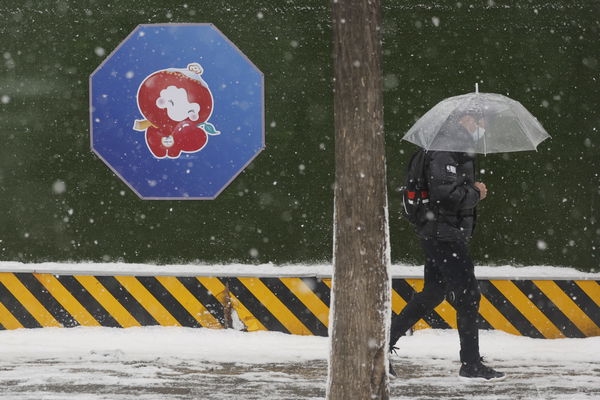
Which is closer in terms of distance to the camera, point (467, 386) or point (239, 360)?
point (467, 386)

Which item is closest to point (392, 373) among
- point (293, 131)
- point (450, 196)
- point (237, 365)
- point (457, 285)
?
point (457, 285)

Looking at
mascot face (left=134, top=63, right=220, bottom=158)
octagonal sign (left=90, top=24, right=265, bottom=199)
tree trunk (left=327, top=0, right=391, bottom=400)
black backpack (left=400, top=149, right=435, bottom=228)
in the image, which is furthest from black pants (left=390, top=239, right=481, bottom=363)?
mascot face (left=134, top=63, right=220, bottom=158)

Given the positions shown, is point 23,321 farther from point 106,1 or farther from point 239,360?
point 106,1

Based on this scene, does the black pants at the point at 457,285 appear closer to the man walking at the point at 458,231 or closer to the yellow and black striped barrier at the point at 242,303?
the man walking at the point at 458,231

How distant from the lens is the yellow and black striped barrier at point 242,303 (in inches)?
355

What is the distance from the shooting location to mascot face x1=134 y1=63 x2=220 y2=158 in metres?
9.34

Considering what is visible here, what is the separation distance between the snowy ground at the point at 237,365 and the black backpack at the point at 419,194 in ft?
4.22

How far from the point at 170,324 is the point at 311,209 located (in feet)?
5.69

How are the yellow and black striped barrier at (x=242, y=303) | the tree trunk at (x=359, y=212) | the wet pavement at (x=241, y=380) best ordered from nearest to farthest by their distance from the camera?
the tree trunk at (x=359, y=212), the wet pavement at (x=241, y=380), the yellow and black striped barrier at (x=242, y=303)

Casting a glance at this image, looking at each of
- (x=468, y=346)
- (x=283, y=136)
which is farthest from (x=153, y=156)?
(x=468, y=346)

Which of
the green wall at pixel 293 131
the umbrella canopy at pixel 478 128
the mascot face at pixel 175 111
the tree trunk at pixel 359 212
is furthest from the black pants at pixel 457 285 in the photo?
the mascot face at pixel 175 111

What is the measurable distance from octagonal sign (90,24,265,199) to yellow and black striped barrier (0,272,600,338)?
37.8 inches

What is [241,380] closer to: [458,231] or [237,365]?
[237,365]

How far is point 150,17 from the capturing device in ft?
30.6
